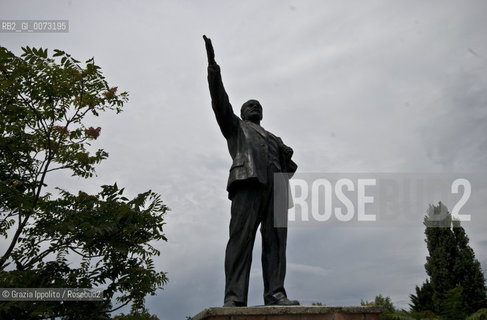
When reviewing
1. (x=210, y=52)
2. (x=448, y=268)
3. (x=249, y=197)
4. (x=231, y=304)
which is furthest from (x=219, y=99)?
(x=448, y=268)

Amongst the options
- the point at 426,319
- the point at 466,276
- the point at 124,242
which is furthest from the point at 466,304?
the point at 124,242

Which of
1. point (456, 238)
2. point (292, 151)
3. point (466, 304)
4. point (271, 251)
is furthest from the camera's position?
point (456, 238)

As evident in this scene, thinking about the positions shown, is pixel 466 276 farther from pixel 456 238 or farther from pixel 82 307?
pixel 82 307

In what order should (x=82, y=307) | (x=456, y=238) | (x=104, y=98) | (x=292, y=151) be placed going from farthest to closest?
(x=456, y=238) → (x=104, y=98) → (x=82, y=307) → (x=292, y=151)

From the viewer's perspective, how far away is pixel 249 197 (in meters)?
Answer: 4.61

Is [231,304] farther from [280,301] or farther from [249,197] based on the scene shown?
[249,197]

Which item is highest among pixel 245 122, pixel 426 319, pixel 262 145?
pixel 245 122

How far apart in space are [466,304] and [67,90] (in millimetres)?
17306

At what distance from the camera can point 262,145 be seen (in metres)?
4.89

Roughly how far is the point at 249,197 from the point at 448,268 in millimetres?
17530

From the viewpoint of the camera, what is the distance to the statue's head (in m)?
5.21

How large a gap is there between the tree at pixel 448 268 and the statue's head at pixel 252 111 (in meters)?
15.7

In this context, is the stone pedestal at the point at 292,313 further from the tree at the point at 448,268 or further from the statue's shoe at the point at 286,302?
the tree at the point at 448,268

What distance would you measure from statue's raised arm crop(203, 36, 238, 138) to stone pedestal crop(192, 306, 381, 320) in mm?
1933
